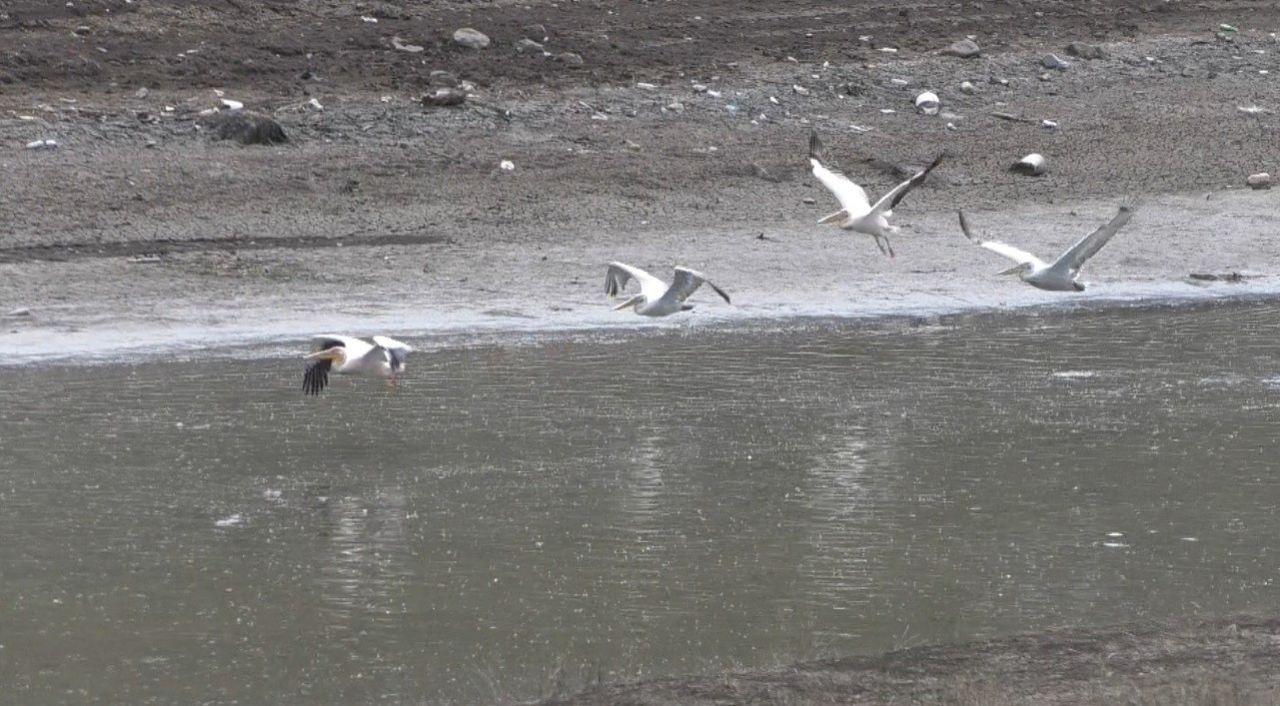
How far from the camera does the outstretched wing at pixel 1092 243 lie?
1059 cm

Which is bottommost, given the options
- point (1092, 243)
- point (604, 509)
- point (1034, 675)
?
point (604, 509)

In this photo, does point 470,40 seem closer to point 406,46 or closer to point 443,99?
point 406,46

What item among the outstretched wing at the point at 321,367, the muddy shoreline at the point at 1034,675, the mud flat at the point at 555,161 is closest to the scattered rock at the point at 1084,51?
the mud flat at the point at 555,161

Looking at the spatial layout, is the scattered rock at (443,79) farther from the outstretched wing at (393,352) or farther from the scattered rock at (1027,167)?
the outstretched wing at (393,352)

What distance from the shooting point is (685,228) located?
14648 mm

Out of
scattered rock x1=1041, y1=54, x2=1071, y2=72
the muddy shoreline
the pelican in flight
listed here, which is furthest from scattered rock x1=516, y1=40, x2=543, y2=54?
the muddy shoreline

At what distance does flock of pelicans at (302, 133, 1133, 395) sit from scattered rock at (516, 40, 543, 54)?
453 cm

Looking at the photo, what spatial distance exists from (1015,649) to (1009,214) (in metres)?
9.03

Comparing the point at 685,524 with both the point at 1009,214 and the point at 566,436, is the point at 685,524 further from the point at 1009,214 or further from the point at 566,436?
the point at 1009,214

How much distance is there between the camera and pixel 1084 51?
1917 cm

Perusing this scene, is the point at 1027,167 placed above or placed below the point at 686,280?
below

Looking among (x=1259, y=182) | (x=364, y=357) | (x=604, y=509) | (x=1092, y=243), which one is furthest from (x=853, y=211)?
(x=1259, y=182)

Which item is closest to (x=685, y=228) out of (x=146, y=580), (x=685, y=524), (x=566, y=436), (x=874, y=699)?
(x=566, y=436)

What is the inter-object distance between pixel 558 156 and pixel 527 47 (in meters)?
2.15
